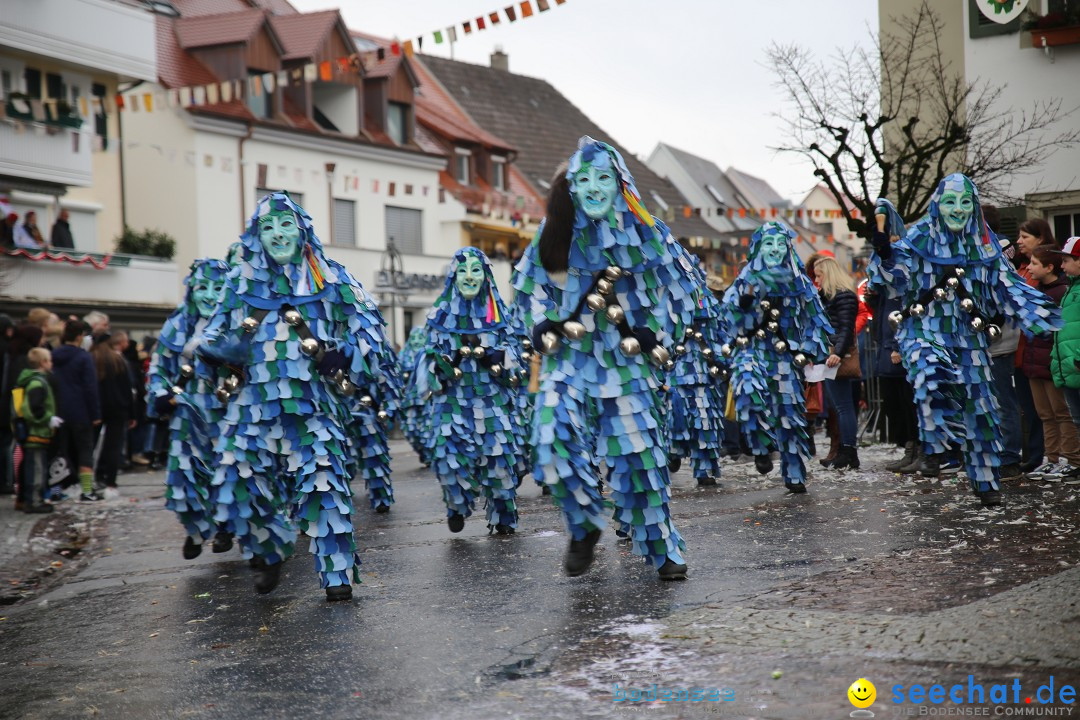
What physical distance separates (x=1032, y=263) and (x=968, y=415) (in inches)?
89.2

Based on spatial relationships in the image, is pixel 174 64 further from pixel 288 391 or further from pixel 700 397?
pixel 288 391

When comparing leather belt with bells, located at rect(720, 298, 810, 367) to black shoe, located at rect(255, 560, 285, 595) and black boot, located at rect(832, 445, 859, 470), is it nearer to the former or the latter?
black boot, located at rect(832, 445, 859, 470)

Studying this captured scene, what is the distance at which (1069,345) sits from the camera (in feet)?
31.6

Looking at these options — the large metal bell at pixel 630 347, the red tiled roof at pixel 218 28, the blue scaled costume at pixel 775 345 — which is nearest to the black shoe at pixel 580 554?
the large metal bell at pixel 630 347

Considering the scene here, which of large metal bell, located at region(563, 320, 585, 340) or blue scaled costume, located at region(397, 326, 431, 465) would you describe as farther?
blue scaled costume, located at region(397, 326, 431, 465)

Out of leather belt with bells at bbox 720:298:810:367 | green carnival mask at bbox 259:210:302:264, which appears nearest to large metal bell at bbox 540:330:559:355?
green carnival mask at bbox 259:210:302:264

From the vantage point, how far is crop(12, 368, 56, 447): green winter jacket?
13.1 meters

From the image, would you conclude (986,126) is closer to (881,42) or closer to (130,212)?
(881,42)

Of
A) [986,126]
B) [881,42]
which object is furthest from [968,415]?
[881,42]

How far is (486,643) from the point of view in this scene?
5.46 metres

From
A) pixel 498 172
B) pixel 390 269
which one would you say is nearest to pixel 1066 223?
pixel 390 269

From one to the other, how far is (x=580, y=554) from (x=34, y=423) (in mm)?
8398

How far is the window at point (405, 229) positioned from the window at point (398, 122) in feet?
6.86

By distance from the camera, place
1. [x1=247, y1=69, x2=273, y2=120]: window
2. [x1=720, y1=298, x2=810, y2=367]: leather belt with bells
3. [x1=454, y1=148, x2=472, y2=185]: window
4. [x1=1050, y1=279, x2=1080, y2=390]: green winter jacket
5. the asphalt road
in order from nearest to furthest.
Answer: the asphalt road < [x1=1050, y1=279, x2=1080, y2=390]: green winter jacket < [x1=720, y1=298, x2=810, y2=367]: leather belt with bells < [x1=247, y1=69, x2=273, y2=120]: window < [x1=454, y1=148, x2=472, y2=185]: window
